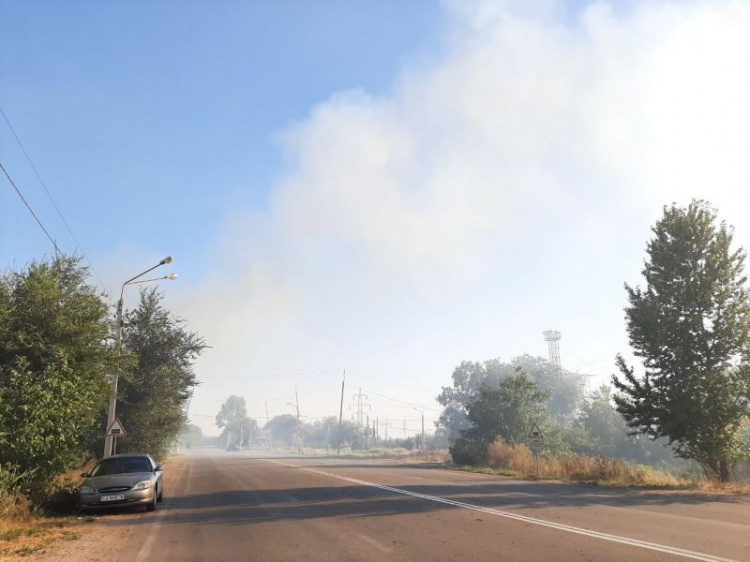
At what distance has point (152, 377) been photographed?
28906 millimetres

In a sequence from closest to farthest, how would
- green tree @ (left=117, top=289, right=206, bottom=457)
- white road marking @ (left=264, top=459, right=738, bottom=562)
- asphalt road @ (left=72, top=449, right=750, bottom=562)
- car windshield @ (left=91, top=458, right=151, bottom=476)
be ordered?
white road marking @ (left=264, top=459, right=738, bottom=562)
asphalt road @ (left=72, top=449, right=750, bottom=562)
car windshield @ (left=91, top=458, right=151, bottom=476)
green tree @ (left=117, top=289, right=206, bottom=457)

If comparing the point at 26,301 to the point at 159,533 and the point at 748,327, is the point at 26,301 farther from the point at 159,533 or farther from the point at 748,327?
the point at 748,327

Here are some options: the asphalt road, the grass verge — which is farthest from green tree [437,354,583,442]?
the asphalt road

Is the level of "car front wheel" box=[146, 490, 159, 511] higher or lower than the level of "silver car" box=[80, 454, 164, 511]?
lower

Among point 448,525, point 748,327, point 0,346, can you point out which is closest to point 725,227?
point 748,327

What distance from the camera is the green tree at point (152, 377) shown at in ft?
93.1

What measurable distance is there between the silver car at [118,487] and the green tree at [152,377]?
14442mm

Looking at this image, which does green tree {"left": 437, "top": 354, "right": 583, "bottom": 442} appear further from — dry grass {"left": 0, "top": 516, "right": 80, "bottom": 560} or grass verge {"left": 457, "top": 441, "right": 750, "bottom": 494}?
dry grass {"left": 0, "top": 516, "right": 80, "bottom": 560}

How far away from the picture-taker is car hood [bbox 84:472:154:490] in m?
12.8

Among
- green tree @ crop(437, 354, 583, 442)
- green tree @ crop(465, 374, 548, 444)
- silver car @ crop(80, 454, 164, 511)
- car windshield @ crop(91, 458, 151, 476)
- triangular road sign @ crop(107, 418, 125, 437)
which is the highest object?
green tree @ crop(437, 354, 583, 442)

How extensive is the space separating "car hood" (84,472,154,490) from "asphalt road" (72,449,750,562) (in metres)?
0.86

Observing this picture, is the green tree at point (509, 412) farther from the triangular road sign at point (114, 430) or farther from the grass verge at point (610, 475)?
the triangular road sign at point (114, 430)

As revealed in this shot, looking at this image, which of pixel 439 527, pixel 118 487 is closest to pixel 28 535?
pixel 118 487

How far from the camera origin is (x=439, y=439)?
13075cm
